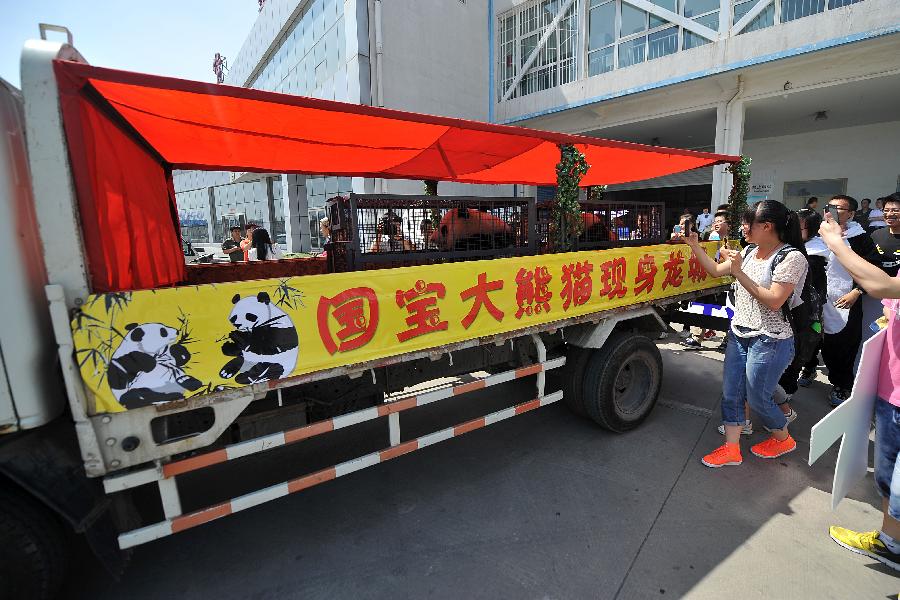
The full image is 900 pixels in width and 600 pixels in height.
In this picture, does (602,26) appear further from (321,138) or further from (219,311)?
(219,311)

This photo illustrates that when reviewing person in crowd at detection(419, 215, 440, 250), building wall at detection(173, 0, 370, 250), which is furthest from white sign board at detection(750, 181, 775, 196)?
person in crowd at detection(419, 215, 440, 250)

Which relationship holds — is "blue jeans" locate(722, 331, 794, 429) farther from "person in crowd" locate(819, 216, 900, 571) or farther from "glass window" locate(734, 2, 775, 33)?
"glass window" locate(734, 2, 775, 33)

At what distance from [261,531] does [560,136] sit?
3.49 metres

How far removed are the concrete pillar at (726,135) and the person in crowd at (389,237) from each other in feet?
32.5

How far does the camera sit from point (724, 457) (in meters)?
3.25

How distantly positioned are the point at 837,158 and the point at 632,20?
740 centimetres

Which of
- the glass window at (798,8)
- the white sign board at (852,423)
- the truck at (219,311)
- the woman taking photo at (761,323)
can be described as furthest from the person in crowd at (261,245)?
the glass window at (798,8)

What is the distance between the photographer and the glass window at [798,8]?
861 cm

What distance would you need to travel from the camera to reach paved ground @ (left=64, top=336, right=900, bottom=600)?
2.23 m

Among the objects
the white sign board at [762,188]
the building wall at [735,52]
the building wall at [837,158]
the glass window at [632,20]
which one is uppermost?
the glass window at [632,20]

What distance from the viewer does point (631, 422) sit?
377 cm

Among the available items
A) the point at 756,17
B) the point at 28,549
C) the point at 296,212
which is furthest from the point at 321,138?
the point at 296,212

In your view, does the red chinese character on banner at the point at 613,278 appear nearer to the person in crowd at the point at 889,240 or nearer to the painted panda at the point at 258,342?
the person in crowd at the point at 889,240

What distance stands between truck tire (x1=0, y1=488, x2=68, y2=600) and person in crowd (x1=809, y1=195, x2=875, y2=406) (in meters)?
5.88
